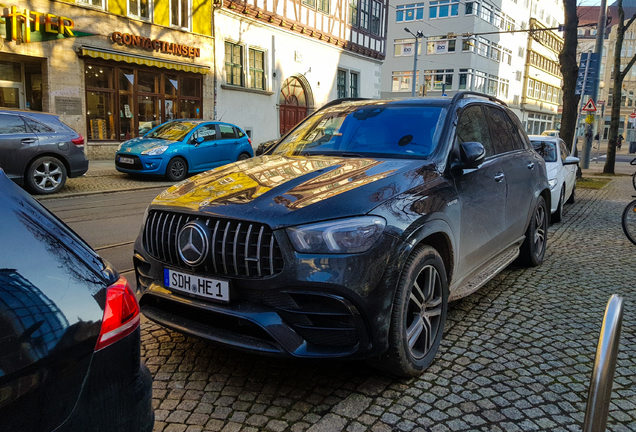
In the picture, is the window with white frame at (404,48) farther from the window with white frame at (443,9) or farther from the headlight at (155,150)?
the headlight at (155,150)

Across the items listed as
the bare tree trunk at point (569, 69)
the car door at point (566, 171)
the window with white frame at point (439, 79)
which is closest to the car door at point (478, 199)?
the car door at point (566, 171)

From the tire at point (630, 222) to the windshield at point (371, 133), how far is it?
4.61 m

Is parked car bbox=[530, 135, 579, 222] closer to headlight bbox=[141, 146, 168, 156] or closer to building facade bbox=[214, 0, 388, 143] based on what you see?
headlight bbox=[141, 146, 168, 156]

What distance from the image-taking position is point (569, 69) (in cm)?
1566

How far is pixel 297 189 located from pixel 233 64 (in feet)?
71.1

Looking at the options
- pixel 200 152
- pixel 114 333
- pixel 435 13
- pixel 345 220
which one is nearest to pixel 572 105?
pixel 200 152

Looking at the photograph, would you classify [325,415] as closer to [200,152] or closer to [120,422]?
[120,422]

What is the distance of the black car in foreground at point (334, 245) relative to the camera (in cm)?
259

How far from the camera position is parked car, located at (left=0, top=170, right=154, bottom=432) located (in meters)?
1.38

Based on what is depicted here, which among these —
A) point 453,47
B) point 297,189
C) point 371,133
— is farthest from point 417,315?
point 453,47

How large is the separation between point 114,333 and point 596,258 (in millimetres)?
6161

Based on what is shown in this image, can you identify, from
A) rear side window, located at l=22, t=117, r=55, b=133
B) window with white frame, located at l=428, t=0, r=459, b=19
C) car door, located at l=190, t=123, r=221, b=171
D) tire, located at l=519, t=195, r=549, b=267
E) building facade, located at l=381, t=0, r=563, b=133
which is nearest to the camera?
tire, located at l=519, t=195, r=549, b=267

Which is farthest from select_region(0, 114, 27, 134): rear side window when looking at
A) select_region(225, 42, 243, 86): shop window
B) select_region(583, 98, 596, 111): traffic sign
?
select_region(583, 98, 596, 111): traffic sign

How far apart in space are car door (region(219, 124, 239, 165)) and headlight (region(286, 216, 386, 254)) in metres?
13.1
